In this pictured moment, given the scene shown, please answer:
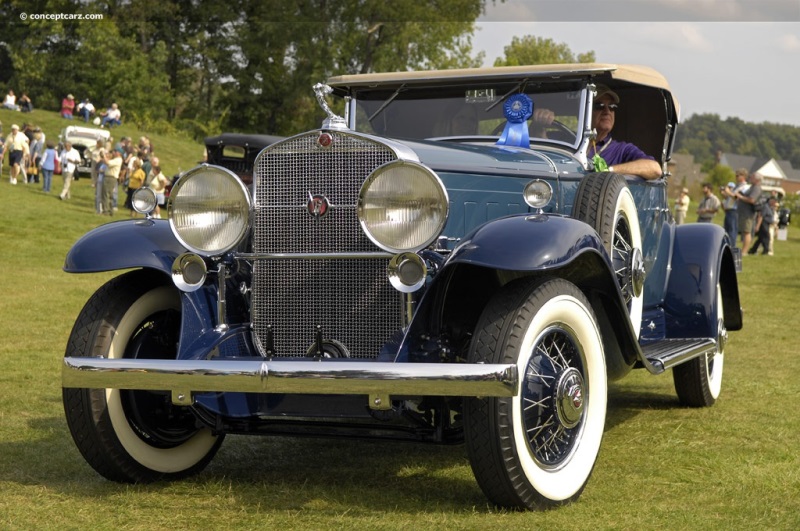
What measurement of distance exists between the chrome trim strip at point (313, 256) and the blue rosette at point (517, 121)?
1613 millimetres

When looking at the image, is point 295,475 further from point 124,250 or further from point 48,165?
point 48,165

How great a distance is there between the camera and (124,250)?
4512 millimetres

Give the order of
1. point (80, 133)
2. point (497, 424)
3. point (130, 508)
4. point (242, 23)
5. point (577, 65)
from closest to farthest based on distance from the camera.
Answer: point (497, 424) < point (130, 508) < point (577, 65) < point (80, 133) < point (242, 23)

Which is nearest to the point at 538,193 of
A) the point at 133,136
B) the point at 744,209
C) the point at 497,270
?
the point at 497,270

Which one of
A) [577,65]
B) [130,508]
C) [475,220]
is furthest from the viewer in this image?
[577,65]

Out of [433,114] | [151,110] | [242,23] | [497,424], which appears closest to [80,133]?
[151,110]

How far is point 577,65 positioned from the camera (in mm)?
5824

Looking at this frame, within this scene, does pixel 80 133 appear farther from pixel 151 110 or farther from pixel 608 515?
pixel 608 515

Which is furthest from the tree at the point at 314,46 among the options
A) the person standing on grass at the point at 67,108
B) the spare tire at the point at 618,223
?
the spare tire at the point at 618,223

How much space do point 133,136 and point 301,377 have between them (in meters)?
35.8

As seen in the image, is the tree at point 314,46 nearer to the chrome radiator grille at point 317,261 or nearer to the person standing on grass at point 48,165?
the person standing on grass at point 48,165

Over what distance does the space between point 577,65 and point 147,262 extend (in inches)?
107

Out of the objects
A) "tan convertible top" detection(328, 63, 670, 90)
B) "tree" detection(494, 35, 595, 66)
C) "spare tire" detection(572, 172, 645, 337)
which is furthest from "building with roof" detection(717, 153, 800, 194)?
"spare tire" detection(572, 172, 645, 337)

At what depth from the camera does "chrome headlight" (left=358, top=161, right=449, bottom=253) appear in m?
4.11
